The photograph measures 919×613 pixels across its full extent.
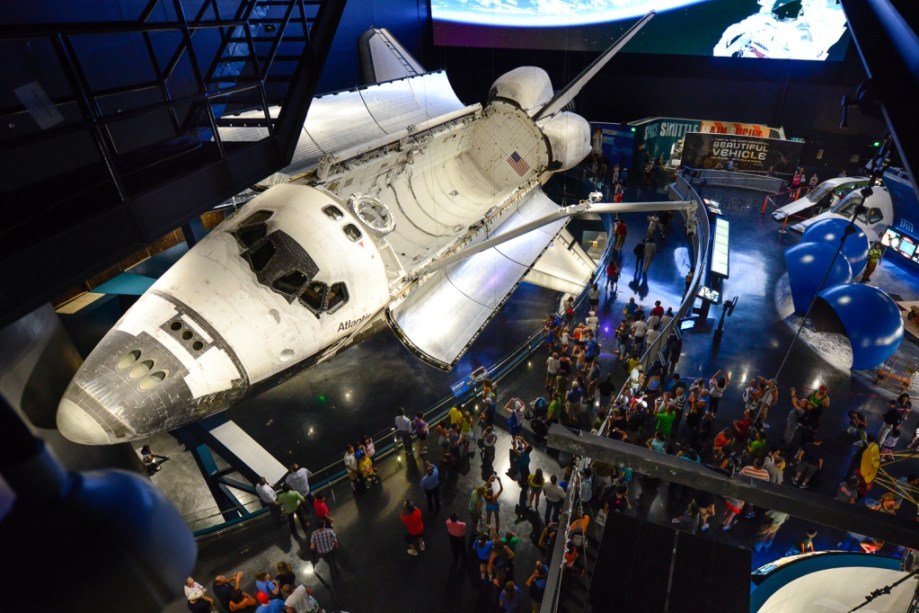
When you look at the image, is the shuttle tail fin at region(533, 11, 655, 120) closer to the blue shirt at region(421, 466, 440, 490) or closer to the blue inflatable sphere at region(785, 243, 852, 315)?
the blue inflatable sphere at region(785, 243, 852, 315)

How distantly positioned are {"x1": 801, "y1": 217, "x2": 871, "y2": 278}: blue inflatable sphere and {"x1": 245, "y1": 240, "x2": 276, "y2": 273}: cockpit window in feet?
56.3

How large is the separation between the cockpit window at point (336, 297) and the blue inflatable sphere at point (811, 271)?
46.4 ft

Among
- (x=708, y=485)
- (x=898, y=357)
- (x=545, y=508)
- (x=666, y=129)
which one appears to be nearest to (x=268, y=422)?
(x=545, y=508)

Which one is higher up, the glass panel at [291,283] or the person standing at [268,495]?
the glass panel at [291,283]

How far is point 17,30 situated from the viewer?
3098mm

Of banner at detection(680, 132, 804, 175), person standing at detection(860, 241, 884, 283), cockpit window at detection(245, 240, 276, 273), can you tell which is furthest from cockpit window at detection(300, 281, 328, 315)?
banner at detection(680, 132, 804, 175)

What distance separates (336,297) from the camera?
362 inches

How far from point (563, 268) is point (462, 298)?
5.36 m

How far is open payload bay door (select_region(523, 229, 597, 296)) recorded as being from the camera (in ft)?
53.6

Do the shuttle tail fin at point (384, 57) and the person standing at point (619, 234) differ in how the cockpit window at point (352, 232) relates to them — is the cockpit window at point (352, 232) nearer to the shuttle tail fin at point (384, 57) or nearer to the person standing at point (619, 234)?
the person standing at point (619, 234)

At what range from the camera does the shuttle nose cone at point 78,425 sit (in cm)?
669

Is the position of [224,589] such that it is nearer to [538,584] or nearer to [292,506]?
[292,506]

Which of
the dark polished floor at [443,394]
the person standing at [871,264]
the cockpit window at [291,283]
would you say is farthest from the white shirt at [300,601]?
the person standing at [871,264]

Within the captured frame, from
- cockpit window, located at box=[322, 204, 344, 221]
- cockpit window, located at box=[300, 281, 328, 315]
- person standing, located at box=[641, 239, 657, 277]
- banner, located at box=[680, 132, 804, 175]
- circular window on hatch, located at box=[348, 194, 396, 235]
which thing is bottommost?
cockpit window, located at box=[300, 281, 328, 315]
